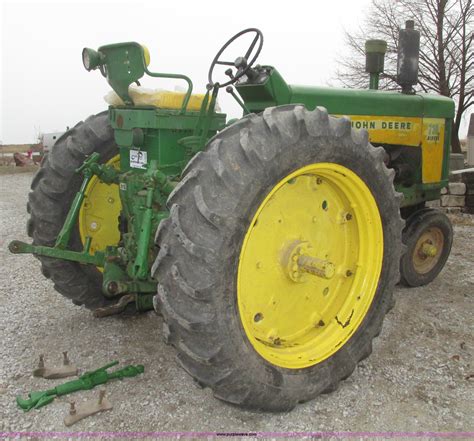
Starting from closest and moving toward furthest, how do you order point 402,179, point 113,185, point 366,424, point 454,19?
point 366,424 < point 113,185 < point 402,179 < point 454,19

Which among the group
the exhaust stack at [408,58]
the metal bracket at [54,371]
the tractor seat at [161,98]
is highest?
the exhaust stack at [408,58]

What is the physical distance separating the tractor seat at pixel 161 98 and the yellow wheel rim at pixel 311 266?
0.81 m

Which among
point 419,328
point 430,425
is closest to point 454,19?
point 419,328

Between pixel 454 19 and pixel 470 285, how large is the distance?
15394mm

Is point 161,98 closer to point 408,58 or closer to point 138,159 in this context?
point 138,159

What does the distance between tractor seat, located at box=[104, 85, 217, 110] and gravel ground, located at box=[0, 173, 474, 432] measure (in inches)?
58.0

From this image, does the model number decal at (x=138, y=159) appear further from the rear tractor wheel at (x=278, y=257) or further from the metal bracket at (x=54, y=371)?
the metal bracket at (x=54, y=371)

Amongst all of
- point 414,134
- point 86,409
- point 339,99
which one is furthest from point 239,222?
point 414,134

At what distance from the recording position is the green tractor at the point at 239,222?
2211 mm

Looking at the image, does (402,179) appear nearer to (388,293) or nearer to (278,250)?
(388,293)

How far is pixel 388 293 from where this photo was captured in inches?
116

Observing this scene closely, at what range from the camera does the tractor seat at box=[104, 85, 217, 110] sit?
2988mm

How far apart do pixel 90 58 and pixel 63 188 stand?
858 mm

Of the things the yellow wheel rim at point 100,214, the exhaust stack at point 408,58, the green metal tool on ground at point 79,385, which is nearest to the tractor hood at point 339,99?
the exhaust stack at point 408,58
